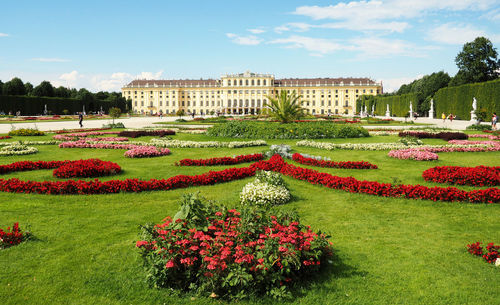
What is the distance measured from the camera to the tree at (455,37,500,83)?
1706 inches

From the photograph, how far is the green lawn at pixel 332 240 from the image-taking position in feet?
10.1

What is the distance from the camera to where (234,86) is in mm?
100062

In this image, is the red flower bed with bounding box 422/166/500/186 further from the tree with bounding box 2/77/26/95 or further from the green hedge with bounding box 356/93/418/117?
the tree with bounding box 2/77/26/95

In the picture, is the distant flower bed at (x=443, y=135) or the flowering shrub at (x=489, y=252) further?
the distant flower bed at (x=443, y=135)

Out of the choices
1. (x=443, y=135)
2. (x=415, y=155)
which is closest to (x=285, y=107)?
(x=443, y=135)

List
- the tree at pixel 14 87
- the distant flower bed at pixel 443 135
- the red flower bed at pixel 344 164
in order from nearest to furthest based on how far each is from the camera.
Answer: the red flower bed at pixel 344 164 → the distant flower bed at pixel 443 135 → the tree at pixel 14 87

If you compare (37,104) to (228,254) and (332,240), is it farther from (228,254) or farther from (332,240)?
(228,254)

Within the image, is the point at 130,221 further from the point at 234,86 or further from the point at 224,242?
the point at 234,86

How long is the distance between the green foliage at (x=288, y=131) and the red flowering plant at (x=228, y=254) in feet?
40.4

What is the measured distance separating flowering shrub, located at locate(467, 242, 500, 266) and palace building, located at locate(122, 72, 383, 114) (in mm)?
93667

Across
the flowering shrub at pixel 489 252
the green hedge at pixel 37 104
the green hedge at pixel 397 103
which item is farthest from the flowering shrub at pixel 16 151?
the green hedge at pixel 397 103

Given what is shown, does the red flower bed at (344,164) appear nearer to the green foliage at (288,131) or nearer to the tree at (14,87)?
the green foliage at (288,131)

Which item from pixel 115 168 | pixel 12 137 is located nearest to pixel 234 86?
pixel 12 137

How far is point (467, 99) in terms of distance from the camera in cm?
3281
